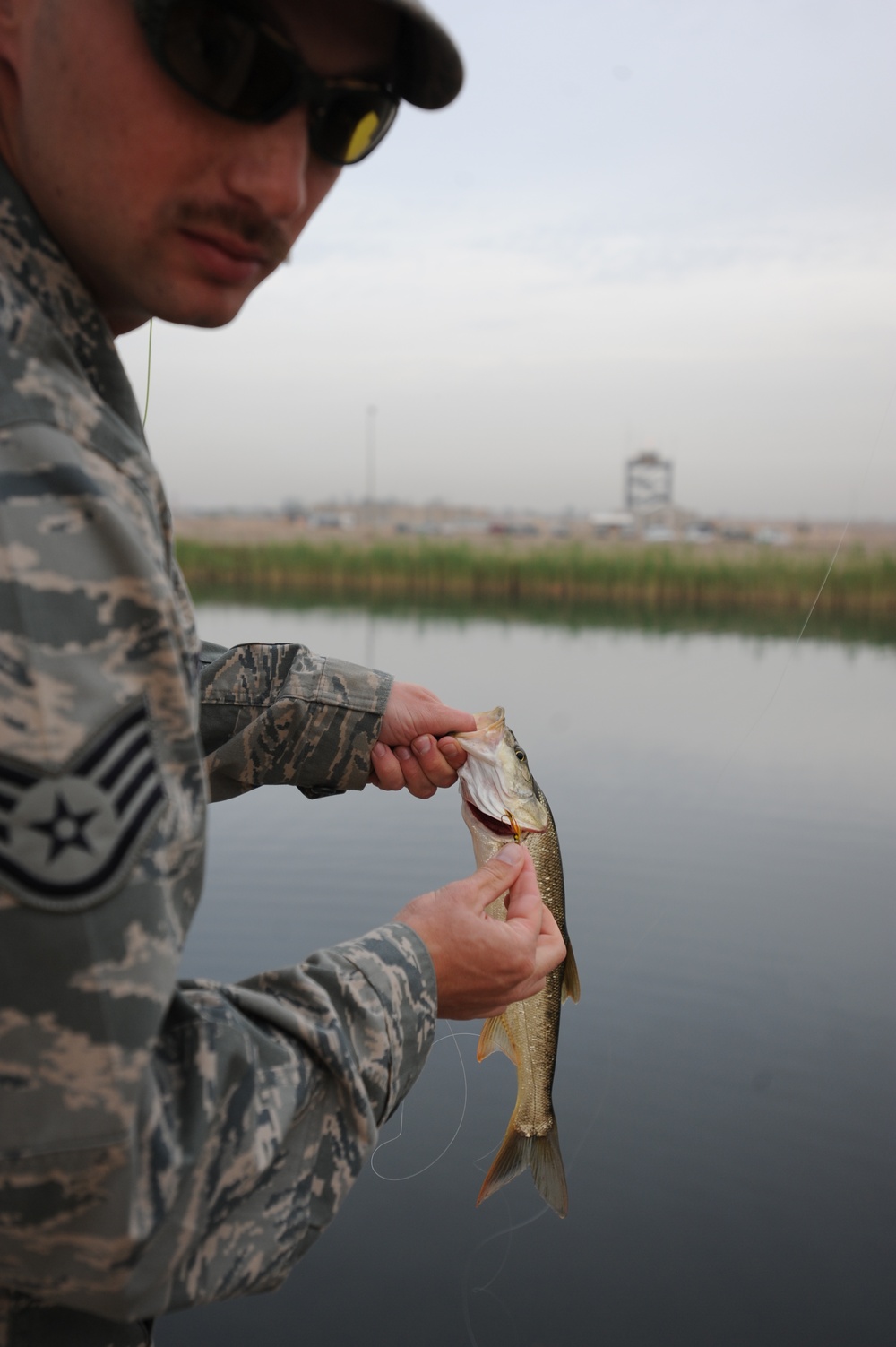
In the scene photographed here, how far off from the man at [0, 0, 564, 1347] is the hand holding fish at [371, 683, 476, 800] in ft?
3.88

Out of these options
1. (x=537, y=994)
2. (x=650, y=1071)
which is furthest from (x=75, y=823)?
(x=650, y=1071)

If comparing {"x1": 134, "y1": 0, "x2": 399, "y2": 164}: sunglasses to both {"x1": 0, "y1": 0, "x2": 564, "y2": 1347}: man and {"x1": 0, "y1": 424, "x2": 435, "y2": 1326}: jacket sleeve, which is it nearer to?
{"x1": 0, "y1": 0, "x2": 564, "y2": 1347}: man

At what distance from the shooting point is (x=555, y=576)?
82.3 feet

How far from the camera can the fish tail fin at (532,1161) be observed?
2.78 meters

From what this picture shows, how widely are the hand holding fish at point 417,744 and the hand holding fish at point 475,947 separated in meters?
0.90

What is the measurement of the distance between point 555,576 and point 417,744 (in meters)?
22.8

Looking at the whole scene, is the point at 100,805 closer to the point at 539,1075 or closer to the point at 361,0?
the point at 361,0

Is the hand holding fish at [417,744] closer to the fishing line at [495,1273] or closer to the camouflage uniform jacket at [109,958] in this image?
the camouflage uniform jacket at [109,958]

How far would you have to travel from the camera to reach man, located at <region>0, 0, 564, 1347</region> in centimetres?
89

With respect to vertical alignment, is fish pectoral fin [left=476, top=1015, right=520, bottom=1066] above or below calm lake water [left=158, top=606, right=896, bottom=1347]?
above

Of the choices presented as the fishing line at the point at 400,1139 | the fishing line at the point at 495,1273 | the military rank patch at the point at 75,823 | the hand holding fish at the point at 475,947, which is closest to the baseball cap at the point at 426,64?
the military rank patch at the point at 75,823

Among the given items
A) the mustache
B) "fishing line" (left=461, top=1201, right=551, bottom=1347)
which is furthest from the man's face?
"fishing line" (left=461, top=1201, right=551, bottom=1347)

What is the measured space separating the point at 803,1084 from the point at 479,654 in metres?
13.1

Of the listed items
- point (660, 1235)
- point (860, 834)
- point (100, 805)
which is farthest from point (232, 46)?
point (860, 834)
